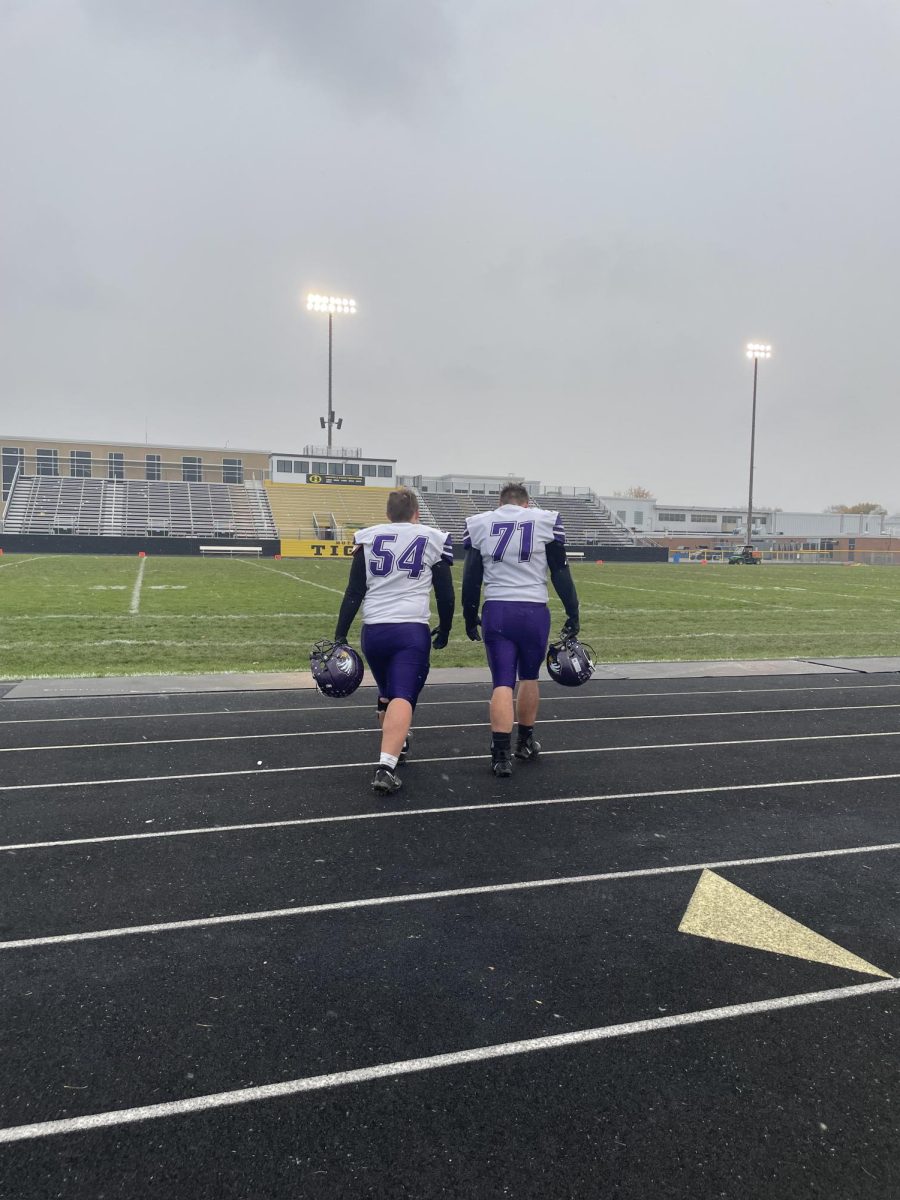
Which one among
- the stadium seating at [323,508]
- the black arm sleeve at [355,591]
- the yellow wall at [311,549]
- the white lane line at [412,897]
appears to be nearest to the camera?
the white lane line at [412,897]

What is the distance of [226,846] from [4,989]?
4.55 feet

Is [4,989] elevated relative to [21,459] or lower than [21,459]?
lower

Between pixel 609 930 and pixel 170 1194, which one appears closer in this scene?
pixel 170 1194

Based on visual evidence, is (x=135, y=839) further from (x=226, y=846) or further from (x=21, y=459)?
(x=21, y=459)

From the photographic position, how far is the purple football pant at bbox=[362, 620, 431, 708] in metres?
5.07

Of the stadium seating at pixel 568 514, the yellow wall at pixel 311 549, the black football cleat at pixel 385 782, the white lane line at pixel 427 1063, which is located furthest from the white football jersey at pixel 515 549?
the stadium seating at pixel 568 514

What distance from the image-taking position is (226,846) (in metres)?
4.14

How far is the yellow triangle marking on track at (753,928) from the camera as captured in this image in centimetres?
311

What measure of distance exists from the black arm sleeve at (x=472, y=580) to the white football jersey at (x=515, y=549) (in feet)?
0.16

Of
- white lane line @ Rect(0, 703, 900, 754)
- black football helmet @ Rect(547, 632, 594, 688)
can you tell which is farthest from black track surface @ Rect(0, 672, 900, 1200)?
black football helmet @ Rect(547, 632, 594, 688)

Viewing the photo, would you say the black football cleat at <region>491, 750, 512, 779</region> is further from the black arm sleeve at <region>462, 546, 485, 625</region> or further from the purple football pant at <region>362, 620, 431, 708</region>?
the black arm sleeve at <region>462, 546, 485, 625</region>

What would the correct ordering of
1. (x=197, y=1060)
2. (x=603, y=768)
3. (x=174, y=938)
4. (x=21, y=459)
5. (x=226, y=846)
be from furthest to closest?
(x=21, y=459)
(x=603, y=768)
(x=226, y=846)
(x=174, y=938)
(x=197, y=1060)

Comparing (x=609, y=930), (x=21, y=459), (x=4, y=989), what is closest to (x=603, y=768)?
(x=609, y=930)

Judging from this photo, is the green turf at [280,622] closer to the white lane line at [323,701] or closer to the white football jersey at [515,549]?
the white lane line at [323,701]
